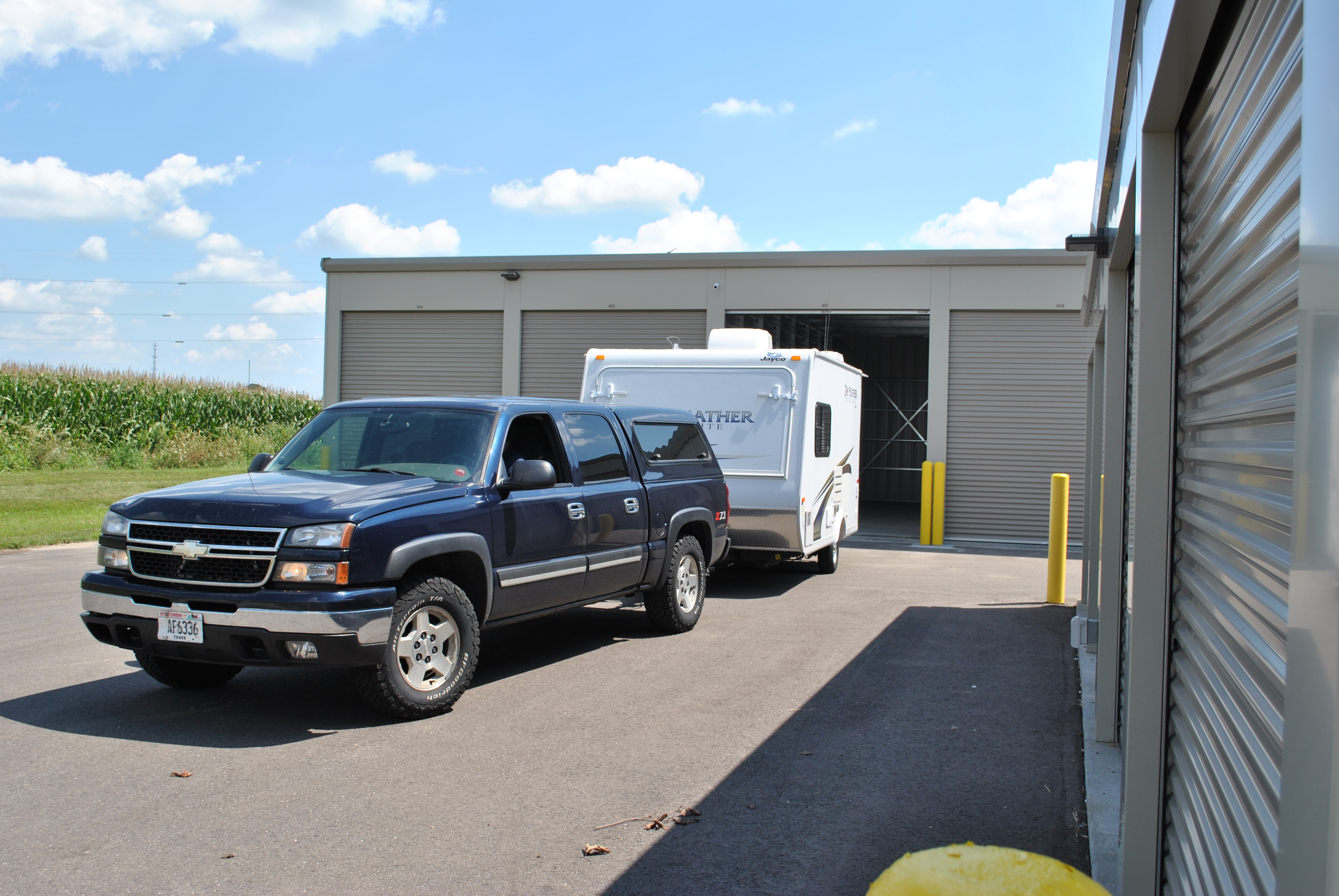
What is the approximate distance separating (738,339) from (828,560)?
3.04 m

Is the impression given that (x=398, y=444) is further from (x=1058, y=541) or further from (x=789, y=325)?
(x=789, y=325)

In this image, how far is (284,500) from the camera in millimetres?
5941

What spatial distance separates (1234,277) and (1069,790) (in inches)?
140

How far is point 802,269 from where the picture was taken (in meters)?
19.5

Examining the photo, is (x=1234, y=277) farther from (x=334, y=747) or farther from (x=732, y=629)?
(x=732, y=629)

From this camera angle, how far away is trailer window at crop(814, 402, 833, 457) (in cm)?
1193

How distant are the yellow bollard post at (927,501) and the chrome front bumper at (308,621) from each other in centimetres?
1347

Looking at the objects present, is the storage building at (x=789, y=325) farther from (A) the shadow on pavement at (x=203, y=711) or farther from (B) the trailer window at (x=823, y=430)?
(A) the shadow on pavement at (x=203, y=711)

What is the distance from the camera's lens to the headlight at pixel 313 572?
18.7 ft

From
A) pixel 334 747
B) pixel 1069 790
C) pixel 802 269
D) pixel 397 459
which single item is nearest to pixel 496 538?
pixel 397 459

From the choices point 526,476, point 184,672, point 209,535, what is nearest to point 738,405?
point 526,476

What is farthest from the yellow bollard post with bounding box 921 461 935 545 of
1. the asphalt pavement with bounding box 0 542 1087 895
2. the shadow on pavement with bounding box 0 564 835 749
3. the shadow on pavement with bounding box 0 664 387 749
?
the shadow on pavement with bounding box 0 664 387 749

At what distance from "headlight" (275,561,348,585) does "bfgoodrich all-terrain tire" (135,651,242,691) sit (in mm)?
1049

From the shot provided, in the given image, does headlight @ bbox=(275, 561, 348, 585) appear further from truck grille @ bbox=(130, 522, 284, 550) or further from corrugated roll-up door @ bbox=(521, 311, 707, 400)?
corrugated roll-up door @ bbox=(521, 311, 707, 400)
